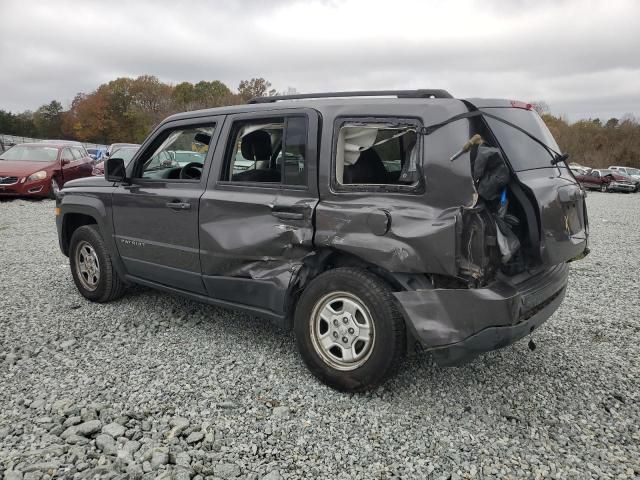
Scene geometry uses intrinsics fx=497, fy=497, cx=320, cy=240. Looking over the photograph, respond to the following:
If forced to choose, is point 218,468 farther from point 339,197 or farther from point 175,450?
point 339,197

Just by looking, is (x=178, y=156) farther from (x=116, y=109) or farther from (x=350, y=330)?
(x=116, y=109)

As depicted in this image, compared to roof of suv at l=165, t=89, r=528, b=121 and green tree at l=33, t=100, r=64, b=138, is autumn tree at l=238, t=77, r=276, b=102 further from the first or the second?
roof of suv at l=165, t=89, r=528, b=121

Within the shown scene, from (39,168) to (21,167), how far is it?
47 centimetres

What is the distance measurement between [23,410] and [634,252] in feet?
29.2

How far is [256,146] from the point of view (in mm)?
3811

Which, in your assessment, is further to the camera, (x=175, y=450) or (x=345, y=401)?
(x=345, y=401)

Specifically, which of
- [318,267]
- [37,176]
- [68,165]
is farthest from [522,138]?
[68,165]

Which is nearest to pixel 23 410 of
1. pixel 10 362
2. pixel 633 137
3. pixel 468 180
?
pixel 10 362

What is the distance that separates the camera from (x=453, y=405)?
311cm

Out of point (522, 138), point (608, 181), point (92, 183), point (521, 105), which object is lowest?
point (608, 181)

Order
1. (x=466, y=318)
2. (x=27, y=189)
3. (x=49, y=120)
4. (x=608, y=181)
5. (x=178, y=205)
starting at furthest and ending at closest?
(x=49, y=120), (x=608, y=181), (x=27, y=189), (x=178, y=205), (x=466, y=318)

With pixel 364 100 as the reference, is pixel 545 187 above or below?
below

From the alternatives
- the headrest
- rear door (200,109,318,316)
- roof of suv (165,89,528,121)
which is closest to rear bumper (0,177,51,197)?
roof of suv (165,89,528,121)

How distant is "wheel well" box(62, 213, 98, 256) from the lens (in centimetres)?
506
